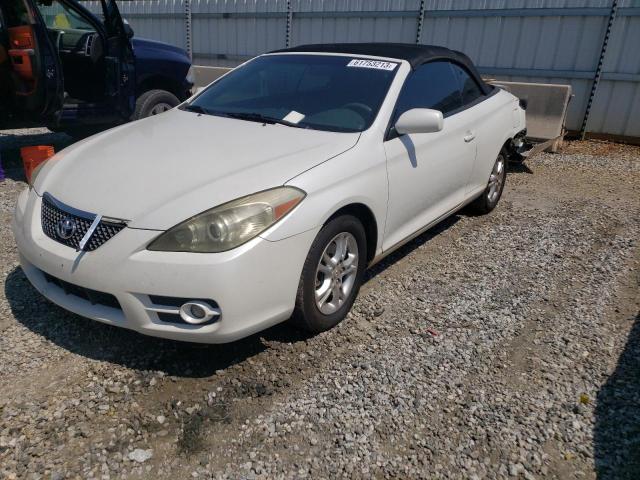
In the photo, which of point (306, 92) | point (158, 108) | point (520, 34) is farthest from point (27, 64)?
point (520, 34)

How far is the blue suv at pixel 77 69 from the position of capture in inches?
205

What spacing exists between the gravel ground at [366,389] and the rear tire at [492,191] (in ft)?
4.19

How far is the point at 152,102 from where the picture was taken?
6738 millimetres

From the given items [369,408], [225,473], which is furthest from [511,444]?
[225,473]

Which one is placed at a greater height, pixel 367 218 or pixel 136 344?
pixel 367 218

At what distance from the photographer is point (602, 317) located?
3.42 metres

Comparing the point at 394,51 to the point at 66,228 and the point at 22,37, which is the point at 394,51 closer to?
the point at 66,228

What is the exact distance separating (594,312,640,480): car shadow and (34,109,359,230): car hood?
1.88 metres

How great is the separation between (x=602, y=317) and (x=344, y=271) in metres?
1.77

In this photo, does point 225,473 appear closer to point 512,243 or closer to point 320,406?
point 320,406

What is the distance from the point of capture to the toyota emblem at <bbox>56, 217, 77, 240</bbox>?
8.45 ft

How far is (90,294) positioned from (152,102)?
4770 millimetres

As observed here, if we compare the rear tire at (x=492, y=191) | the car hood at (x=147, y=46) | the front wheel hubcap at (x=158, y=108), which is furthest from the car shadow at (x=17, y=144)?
the rear tire at (x=492, y=191)

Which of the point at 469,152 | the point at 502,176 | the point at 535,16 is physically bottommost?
the point at 502,176
